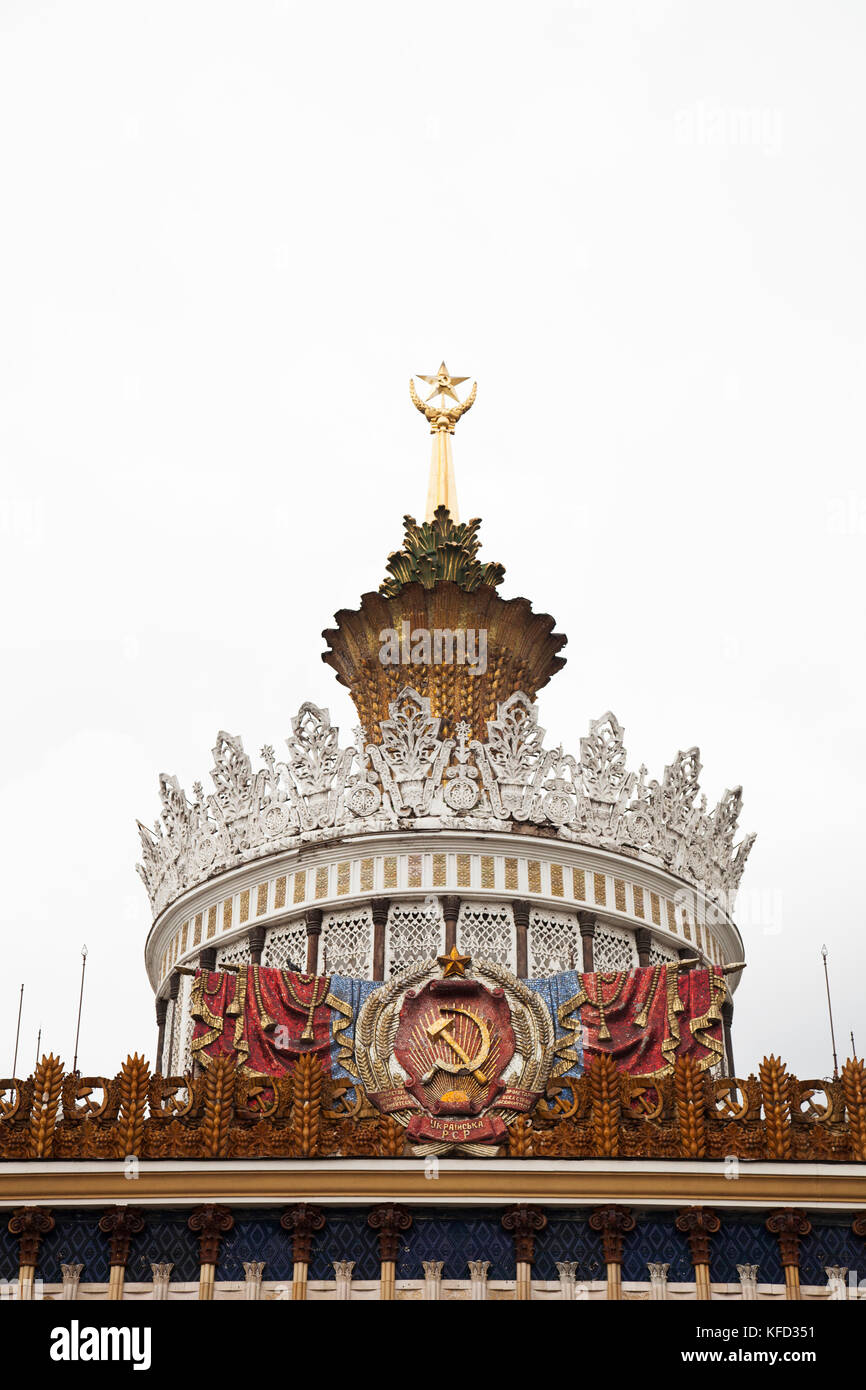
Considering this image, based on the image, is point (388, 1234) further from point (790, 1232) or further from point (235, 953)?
point (235, 953)

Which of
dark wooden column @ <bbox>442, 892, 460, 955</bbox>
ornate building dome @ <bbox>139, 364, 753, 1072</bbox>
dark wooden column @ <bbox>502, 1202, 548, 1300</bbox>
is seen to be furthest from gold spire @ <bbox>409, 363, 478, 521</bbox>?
dark wooden column @ <bbox>502, 1202, 548, 1300</bbox>

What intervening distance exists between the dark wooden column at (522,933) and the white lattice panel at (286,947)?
3.54 meters

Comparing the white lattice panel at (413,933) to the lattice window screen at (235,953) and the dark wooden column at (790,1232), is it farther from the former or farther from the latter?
the dark wooden column at (790,1232)

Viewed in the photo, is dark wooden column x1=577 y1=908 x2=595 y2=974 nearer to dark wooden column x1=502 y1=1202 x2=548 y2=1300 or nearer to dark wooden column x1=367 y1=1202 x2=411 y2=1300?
dark wooden column x1=502 y1=1202 x2=548 y2=1300

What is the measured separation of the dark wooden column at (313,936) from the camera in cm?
2650

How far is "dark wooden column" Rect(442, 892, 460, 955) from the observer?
2620 centimetres

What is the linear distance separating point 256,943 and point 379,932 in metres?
2.36

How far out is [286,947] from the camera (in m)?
27.2

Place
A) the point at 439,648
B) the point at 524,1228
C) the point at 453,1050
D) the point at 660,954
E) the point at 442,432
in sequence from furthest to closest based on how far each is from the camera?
1. the point at 442,432
2. the point at 439,648
3. the point at 660,954
4. the point at 453,1050
5. the point at 524,1228

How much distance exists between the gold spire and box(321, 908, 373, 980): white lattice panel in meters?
9.64

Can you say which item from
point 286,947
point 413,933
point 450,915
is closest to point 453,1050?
point 450,915

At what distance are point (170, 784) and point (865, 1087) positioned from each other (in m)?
15.2

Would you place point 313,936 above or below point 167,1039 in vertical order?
above
